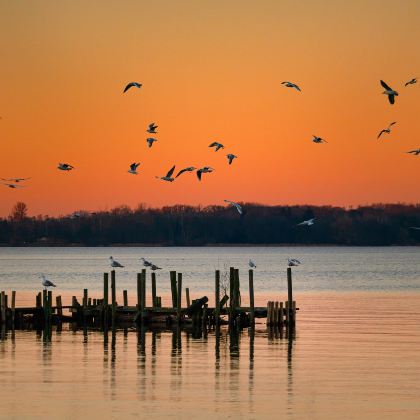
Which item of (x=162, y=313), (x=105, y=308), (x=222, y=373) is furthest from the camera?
(x=105, y=308)

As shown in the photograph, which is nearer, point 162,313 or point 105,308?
point 162,313

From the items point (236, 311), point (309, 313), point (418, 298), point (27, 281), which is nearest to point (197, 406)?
point (236, 311)

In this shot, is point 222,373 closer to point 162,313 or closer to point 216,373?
point 216,373

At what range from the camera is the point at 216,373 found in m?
35.4

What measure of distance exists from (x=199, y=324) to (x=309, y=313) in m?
14.7

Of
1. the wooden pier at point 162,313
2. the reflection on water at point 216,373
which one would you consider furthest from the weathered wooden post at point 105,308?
the reflection on water at point 216,373

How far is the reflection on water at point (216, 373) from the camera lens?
29484mm

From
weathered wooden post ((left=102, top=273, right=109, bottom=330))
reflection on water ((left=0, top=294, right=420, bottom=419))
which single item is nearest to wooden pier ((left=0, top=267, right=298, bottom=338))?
weathered wooden post ((left=102, top=273, right=109, bottom=330))

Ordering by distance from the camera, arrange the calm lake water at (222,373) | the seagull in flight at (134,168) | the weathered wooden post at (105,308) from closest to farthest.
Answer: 1. the calm lake water at (222,373)
2. the seagull in flight at (134,168)
3. the weathered wooden post at (105,308)

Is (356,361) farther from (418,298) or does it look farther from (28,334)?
(418,298)

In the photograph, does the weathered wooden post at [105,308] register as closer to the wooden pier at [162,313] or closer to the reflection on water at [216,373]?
the wooden pier at [162,313]

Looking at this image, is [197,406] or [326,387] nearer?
Answer: [197,406]

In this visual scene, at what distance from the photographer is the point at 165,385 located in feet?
108

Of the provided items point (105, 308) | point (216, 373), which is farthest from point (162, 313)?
point (216, 373)
